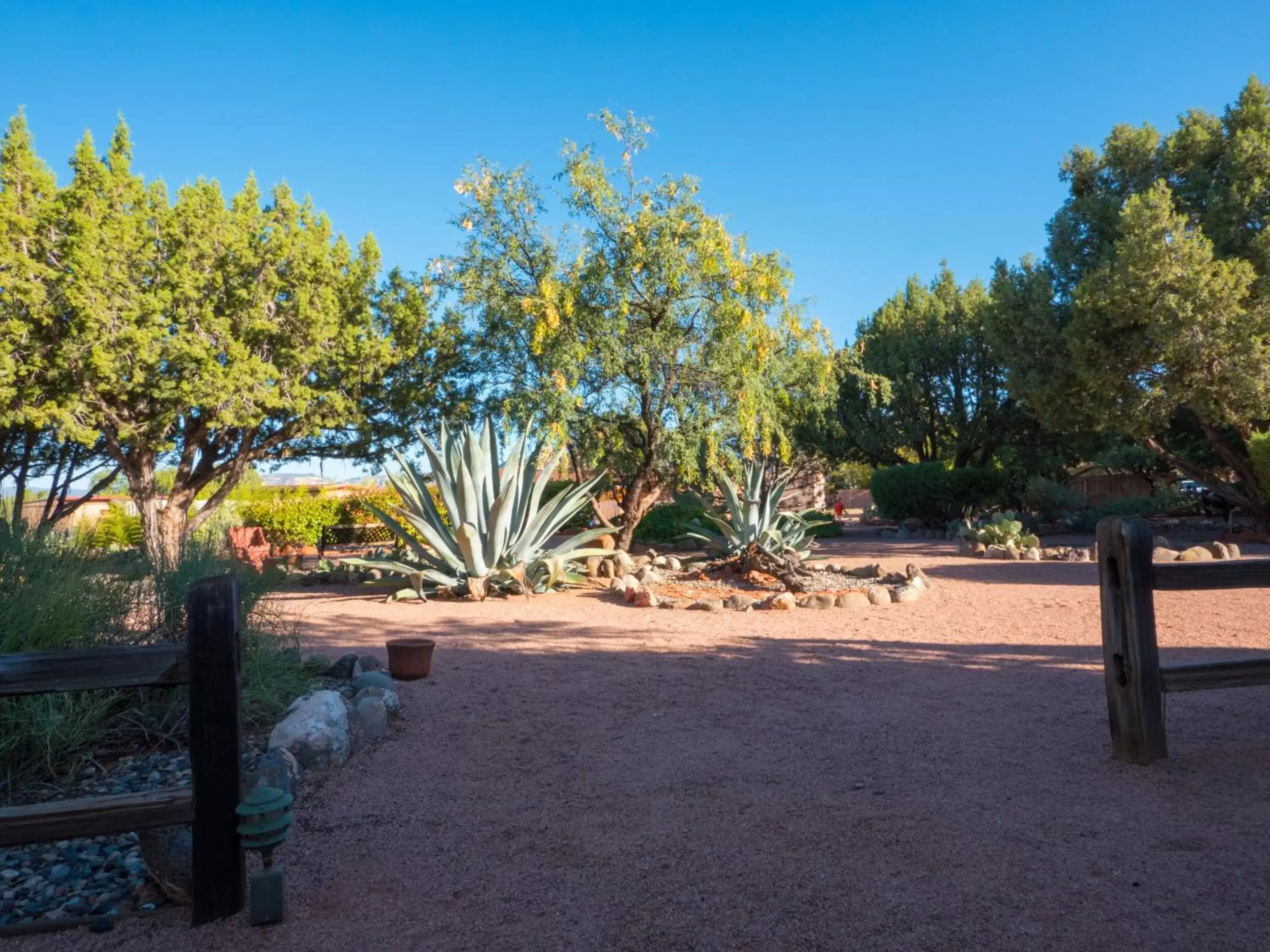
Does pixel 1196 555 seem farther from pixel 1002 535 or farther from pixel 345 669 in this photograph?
pixel 345 669

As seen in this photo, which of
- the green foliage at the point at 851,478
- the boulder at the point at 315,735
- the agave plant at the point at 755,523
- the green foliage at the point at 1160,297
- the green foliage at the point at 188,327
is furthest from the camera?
the green foliage at the point at 851,478

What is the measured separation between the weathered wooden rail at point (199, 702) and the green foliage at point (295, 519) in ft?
54.6

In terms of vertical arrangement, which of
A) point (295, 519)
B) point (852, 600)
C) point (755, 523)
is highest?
point (295, 519)

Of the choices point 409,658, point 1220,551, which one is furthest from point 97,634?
point 1220,551

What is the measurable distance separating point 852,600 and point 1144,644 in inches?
204

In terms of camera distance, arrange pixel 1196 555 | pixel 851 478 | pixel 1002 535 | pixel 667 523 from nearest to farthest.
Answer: pixel 1196 555 → pixel 1002 535 → pixel 667 523 → pixel 851 478

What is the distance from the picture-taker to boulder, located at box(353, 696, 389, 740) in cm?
446

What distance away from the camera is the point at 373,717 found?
4.51 metres

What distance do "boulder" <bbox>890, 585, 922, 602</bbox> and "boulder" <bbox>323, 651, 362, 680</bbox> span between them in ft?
18.2

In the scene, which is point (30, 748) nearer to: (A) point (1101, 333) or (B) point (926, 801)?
(B) point (926, 801)

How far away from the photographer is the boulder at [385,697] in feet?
15.6

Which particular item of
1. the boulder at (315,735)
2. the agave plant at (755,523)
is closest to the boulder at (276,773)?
the boulder at (315,735)

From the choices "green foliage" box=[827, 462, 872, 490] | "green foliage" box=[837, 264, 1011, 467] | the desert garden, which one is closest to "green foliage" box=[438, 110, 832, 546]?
the desert garden

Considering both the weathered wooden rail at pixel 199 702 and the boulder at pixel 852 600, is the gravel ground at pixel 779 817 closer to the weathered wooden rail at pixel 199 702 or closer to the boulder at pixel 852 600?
the weathered wooden rail at pixel 199 702
